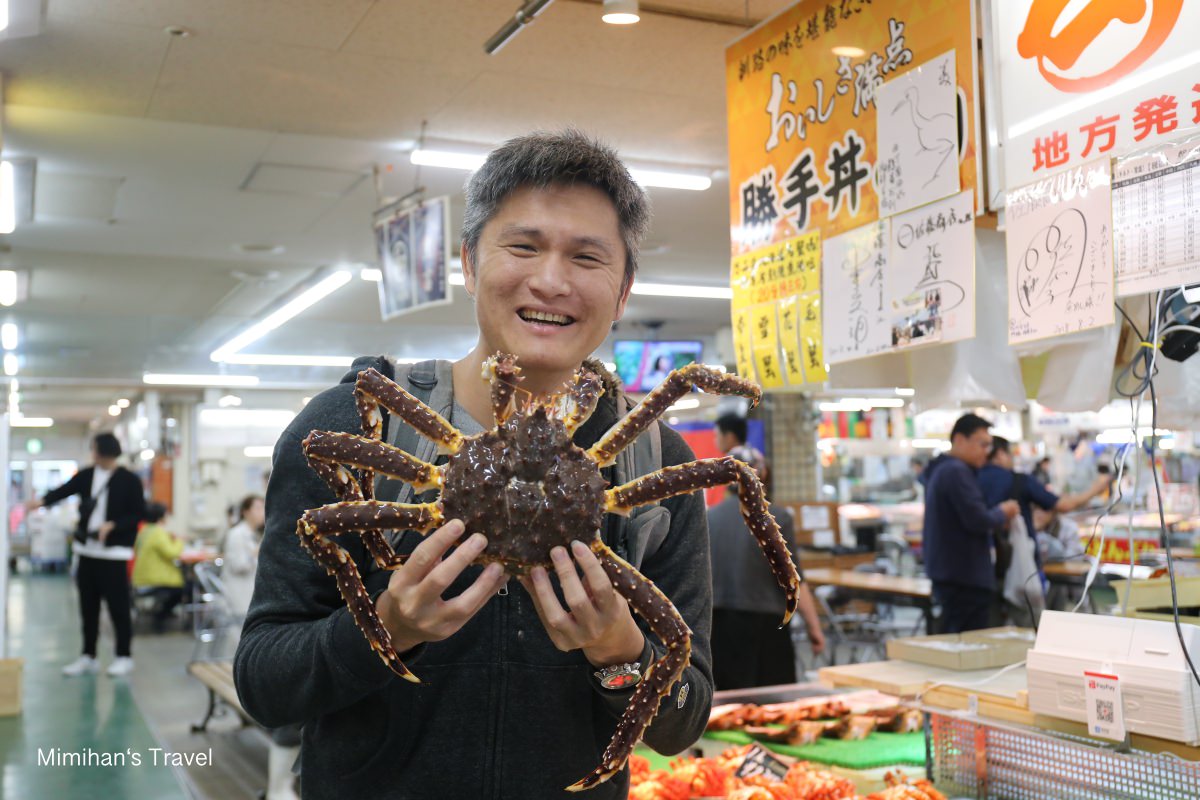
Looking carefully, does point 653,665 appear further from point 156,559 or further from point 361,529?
point 156,559

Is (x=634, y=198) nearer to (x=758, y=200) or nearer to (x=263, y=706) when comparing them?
(x=263, y=706)

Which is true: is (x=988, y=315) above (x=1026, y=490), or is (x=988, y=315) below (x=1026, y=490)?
above

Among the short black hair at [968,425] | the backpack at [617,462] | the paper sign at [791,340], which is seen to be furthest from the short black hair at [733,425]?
the backpack at [617,462]

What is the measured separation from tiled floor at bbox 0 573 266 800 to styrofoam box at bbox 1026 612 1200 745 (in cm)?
435

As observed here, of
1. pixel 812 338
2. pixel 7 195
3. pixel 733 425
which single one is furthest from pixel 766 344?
pixel 7 195

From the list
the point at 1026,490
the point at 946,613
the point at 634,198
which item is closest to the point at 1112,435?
the point at 1026,490

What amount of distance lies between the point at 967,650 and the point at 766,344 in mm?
1236

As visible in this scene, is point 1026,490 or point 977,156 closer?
point 977,156

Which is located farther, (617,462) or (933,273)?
(933,273)

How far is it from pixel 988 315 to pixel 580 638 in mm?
2092

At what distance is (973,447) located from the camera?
6113mm

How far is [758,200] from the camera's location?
3566mm

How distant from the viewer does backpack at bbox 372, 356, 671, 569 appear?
1.46 m

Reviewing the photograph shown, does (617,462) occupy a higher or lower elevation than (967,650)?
higher
